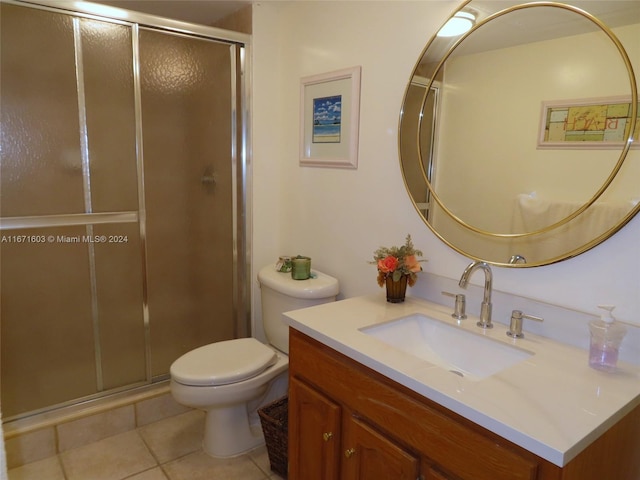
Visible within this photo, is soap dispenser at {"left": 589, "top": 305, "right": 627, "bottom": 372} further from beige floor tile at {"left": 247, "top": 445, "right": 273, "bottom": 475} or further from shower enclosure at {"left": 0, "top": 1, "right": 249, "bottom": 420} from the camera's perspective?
shower enclosure at {"left": 0, "top": 1, "right": 249, "bottom": 420}

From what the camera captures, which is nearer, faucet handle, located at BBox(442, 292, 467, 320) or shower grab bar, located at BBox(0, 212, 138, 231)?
faucet handle, located at BBox(442, 292, 467, 320)

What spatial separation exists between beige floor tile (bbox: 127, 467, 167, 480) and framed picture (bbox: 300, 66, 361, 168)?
61.3 inches

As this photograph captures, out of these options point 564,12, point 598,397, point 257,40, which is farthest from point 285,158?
point 598,397

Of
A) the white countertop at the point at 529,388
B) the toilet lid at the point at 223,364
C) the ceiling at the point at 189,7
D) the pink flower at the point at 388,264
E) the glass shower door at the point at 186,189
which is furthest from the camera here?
the ceiling at the point at 189,7

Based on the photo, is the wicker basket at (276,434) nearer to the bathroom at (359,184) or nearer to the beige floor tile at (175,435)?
the beige floor tile at (175,435)

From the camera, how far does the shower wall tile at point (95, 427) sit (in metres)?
2.01

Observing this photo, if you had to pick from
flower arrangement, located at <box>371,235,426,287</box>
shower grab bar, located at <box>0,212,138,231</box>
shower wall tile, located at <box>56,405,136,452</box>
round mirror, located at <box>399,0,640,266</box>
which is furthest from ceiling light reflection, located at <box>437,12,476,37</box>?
shower wall tile, located at <box>56,405,136,452</box>

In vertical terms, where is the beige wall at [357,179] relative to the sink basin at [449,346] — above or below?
above

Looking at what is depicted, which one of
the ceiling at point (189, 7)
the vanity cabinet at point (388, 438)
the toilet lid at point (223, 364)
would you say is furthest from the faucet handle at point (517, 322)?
the ceiling at point (189, 7)

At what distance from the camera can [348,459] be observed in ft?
4.14

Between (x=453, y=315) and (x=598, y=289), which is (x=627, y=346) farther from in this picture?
(x=453, y=315)

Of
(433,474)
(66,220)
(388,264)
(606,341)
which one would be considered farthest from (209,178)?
(606,341)

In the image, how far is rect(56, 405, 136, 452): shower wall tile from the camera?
201 centimetres

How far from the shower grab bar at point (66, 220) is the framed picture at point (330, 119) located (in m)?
0.92
